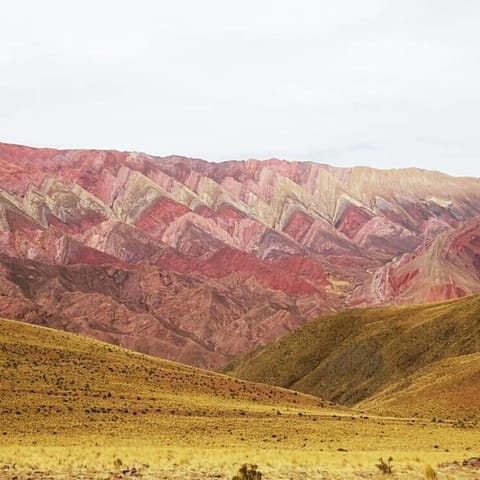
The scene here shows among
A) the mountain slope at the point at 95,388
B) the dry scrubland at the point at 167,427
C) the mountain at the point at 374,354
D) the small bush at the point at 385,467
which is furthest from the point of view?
the mountain at the point at 374,354

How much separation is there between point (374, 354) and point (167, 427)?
87.3 meters

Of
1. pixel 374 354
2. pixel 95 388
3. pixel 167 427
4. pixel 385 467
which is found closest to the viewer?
pixel 385 467

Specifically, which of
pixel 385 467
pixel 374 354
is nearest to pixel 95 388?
pixel 385 467

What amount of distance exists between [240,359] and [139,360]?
95290 millimetres

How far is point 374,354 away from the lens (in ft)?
449

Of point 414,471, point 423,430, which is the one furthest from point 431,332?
point 414,471

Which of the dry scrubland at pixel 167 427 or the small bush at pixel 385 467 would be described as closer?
the small bush at pixel 385 467

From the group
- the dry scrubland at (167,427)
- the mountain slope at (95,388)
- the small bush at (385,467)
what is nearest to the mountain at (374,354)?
the mountain slope at (95,388)

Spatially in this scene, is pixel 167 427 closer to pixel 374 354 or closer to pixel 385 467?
pixel 385 467

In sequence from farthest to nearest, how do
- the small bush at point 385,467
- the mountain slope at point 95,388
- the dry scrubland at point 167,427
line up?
the mountain slope at point 95,388, the dry scrubland at point 167,427, the small bush at point 385,467

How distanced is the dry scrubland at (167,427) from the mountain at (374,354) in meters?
24.8

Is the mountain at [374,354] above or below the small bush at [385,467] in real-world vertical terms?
below

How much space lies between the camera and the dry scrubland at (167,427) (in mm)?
34344

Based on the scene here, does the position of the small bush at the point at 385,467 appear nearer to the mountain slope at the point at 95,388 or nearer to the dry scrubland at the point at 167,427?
the dry scrubland at the point at 167,427
